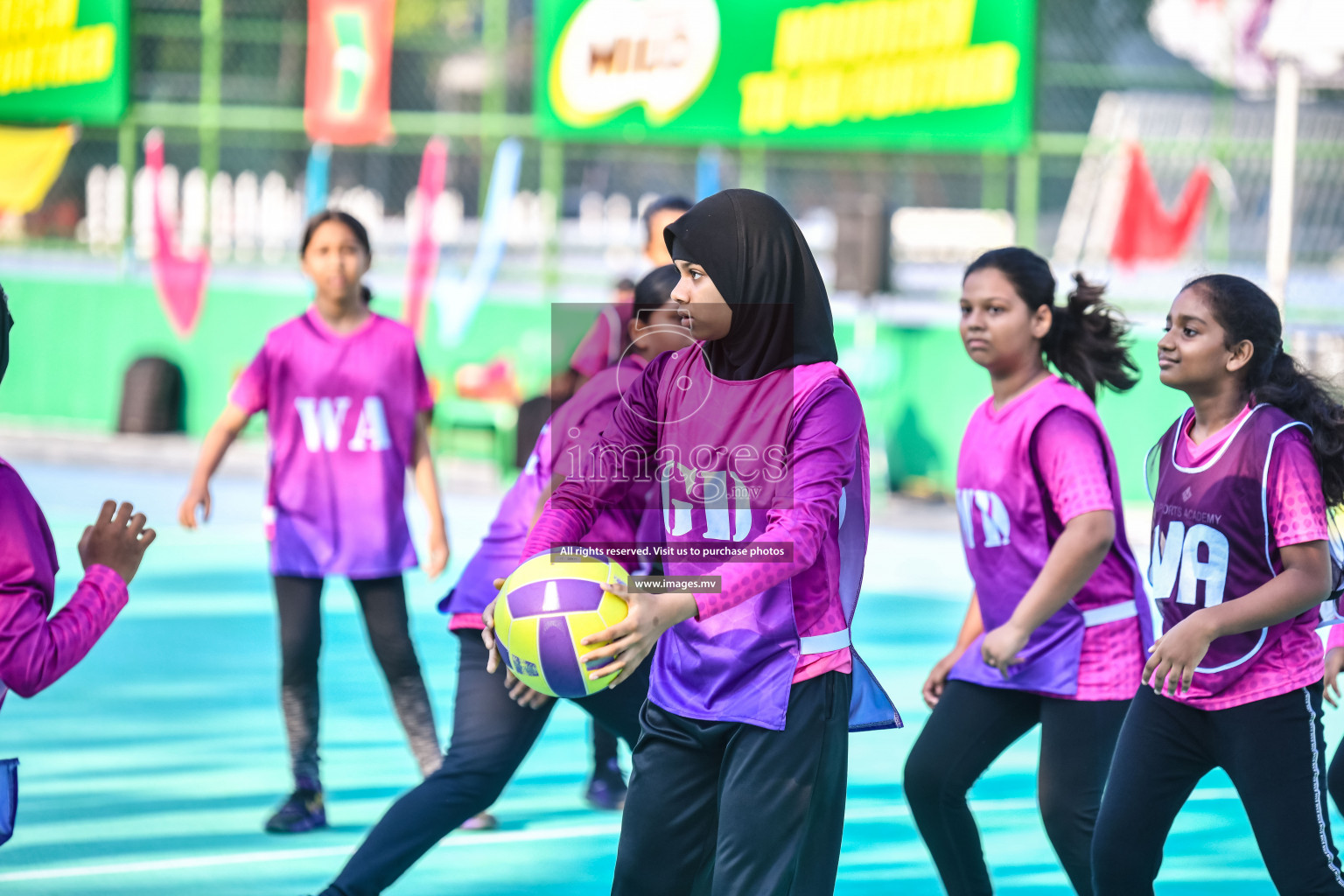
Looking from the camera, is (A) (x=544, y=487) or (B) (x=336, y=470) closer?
(A) (x=544, y=487)

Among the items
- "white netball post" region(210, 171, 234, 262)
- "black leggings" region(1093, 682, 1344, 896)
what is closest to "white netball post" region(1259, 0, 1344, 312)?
"black leggings" region(1093, 682, 1344, 896)

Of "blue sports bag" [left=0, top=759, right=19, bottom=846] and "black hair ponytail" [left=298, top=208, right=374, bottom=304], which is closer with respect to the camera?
"blue sports bag" [left=0, top=759, right=19, bottom=846]

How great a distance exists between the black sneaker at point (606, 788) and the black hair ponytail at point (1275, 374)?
309 cm

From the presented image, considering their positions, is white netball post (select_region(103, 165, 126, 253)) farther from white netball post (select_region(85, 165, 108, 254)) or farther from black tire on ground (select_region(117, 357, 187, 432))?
black tire on ground (select_region(117, 357, 187, 432))

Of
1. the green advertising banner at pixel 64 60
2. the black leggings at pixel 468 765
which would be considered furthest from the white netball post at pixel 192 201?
the black leggings at pixel 468 765

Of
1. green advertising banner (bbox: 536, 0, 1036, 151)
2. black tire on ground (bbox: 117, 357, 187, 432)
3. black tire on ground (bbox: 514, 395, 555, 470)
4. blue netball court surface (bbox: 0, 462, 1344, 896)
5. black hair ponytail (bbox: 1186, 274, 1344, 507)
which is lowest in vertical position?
blue netball court surface (bbox: 0, 462, 1344, 896)

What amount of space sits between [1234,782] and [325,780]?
3.88 meters

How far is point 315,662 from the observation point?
6.04 meters

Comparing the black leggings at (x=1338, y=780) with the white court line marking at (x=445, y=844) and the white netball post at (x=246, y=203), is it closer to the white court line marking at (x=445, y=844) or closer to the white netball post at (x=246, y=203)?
the white court line marking at (x=445, y=844)

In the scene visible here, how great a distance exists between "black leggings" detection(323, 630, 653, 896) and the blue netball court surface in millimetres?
784

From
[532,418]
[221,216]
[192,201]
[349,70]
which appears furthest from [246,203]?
[532,418]

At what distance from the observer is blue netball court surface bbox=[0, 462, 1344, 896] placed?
17.8ft

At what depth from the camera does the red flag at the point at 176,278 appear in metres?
18.2

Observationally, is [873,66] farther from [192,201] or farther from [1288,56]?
[192,201]
